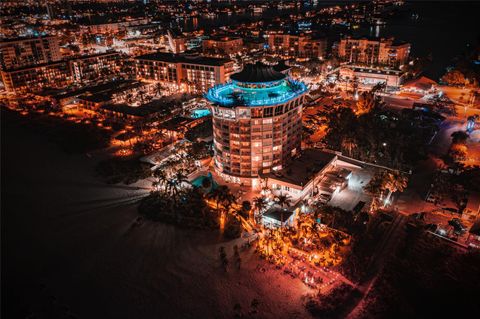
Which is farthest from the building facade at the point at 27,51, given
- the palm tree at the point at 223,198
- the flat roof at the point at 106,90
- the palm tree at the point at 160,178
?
the palm tree at the point at 223,198

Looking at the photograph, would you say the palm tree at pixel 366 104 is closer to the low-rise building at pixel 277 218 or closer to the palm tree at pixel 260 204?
the low-rise building at pixel 277 218

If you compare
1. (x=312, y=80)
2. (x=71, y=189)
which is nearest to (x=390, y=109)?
(x=312, y=80)

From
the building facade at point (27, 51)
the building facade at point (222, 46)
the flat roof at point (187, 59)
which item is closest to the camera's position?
the flat roof at point (187, 59)

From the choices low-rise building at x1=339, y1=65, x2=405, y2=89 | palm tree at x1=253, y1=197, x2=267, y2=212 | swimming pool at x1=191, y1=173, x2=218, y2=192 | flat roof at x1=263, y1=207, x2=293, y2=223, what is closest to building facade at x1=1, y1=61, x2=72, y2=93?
swimming pool at x1=191, y1=173, x2=218, y2=192

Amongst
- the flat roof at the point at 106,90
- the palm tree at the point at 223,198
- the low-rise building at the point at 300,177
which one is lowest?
the low-rise building at the point at 300,177

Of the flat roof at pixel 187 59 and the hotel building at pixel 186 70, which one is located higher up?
the flat roof at pixel 187 59

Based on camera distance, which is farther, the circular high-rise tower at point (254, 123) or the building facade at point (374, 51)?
the building facade at point (374, 51)

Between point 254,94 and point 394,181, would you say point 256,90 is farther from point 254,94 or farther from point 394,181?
point 394,181
